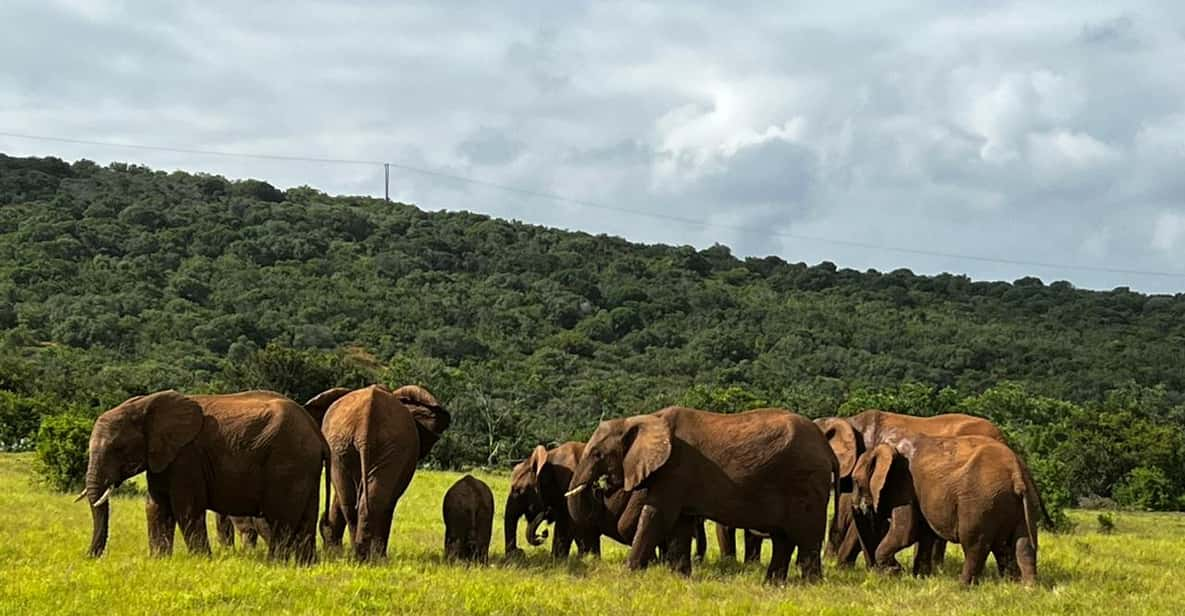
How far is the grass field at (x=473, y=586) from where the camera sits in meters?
11.4

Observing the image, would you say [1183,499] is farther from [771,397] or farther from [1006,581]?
[1006,581]

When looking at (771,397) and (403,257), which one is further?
(403,257)

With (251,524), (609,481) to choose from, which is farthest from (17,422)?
(609,481)

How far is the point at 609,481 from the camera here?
643 inches

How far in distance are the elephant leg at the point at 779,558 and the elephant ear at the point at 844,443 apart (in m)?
2.73

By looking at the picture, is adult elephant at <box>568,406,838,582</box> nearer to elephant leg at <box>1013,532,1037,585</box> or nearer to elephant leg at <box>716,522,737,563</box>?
elephant leg at <box>1013,532,1037,585</box>

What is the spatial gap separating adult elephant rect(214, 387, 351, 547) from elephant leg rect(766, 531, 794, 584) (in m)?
6.09

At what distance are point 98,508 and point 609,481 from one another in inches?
245

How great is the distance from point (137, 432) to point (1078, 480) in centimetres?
3926

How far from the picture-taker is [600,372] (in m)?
91.4

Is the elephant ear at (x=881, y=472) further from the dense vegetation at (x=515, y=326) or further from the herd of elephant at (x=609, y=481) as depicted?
the dense vegetation at (x=515, y=326)

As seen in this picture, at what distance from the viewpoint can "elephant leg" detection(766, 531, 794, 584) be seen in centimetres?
1569

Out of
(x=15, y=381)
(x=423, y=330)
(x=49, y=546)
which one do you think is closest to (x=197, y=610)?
(x=49, y=546)

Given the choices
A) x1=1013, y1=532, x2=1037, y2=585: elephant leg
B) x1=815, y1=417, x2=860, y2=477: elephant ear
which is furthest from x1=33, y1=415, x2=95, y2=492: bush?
x1=1013, y1=532, x2=1037, y2=585: elephant leg
